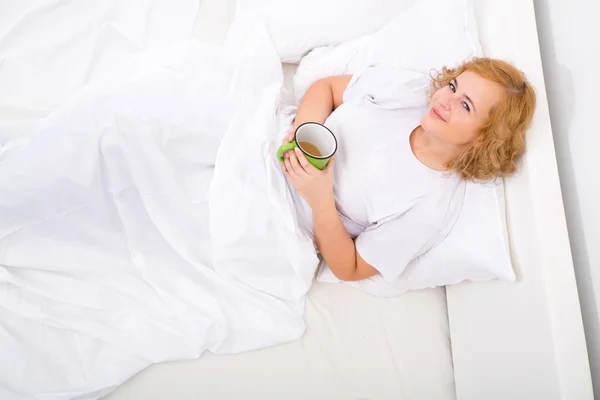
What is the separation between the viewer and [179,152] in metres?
1.09

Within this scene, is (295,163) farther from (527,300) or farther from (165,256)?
(527,300)

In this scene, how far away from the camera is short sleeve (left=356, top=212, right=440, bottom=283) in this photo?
1.04 meters

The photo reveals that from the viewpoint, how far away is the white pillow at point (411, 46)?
1.17 m

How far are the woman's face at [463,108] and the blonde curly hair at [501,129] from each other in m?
0.02

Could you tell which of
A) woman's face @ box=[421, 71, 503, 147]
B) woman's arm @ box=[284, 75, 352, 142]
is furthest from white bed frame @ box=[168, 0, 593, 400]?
woman's arm @ box=[284, 75, 352, 142]

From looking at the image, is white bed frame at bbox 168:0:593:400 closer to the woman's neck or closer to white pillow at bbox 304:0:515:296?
white pillow at bbox 304:0:515:296

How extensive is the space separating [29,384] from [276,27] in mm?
1072

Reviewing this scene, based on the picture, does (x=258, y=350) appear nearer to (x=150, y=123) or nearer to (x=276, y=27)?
(x=150, y=123)

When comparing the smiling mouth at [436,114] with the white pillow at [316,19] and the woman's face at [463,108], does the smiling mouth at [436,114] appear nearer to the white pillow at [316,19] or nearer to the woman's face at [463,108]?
the woman's face at [463,108]

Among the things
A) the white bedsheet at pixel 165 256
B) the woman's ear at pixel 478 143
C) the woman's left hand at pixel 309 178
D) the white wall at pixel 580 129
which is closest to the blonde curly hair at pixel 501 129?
the woman's ear at pixel 478 143

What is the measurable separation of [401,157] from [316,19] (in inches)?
21.7

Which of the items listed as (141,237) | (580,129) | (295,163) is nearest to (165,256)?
(141,237)

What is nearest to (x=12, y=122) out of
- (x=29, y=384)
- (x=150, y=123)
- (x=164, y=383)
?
(x=150, y=123)

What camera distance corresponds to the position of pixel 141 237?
41.3 inches
